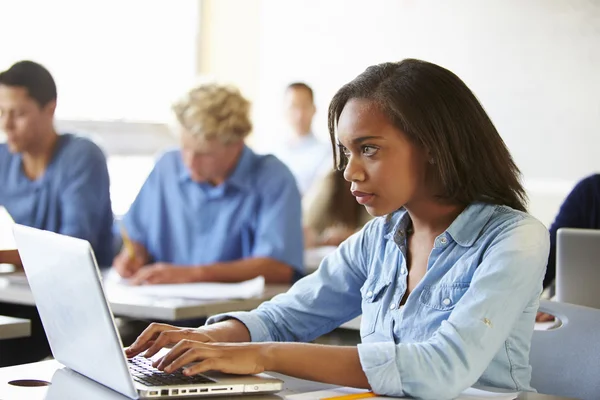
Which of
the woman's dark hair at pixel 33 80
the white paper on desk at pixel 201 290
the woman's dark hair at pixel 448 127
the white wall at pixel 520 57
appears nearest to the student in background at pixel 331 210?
the white wall at pixel 520 57

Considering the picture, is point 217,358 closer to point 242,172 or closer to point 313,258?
point 242,172

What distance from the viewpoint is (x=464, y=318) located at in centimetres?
135

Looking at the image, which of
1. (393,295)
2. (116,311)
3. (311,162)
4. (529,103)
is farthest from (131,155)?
(393,295)

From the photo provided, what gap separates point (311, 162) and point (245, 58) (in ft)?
3.51

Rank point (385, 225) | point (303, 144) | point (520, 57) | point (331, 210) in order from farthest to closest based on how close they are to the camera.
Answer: point (303, 144) < point (331, 210) < point (520, 57) < point (385, 225)

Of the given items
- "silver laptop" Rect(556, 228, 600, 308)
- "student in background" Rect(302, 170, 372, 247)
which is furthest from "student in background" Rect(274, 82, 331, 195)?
"silver laptop" Rect(556, 228, 600, 308)

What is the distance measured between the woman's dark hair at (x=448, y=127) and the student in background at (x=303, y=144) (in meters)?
4.26

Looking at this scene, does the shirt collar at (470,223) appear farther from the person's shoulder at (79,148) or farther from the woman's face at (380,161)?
the person's shoulder at (79,148)

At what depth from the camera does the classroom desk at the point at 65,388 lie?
1.32 meters

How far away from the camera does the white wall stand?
490cm

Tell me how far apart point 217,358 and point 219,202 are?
1958 millimetres

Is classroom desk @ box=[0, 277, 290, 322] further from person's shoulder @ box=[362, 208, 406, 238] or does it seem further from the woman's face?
the woman's face

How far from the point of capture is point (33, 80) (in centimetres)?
333

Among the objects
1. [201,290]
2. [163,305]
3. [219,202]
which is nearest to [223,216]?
[219,202]
